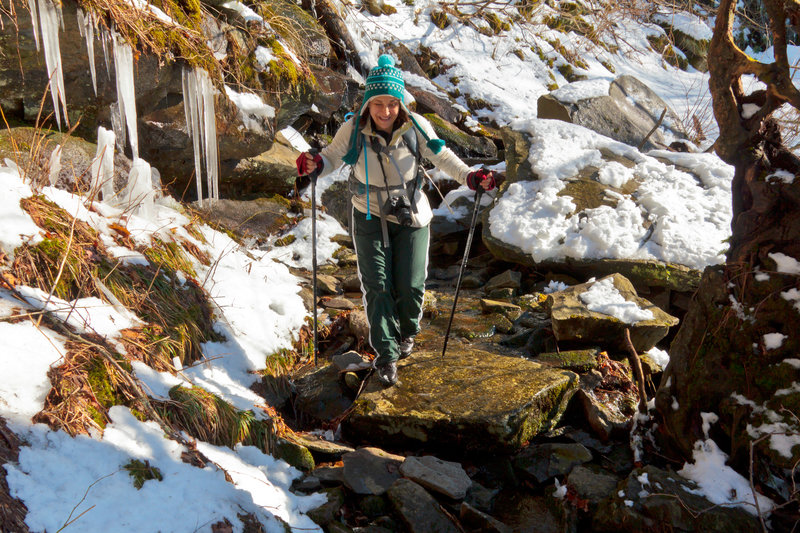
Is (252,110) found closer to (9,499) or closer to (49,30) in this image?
(49,30)

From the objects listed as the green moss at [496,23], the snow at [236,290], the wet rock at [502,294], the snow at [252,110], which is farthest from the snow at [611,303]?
the green moss at [496,23]

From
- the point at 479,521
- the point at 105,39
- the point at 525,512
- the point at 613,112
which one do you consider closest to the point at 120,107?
the point at 105,39

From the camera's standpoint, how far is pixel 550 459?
10.5 ft

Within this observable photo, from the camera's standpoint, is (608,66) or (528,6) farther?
(608,66)

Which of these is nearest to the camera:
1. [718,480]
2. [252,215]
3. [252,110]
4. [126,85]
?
[718,480]

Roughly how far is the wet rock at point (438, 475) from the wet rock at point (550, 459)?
398mm

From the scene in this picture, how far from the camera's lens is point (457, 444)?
3.38 m

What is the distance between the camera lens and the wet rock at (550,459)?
3137 millimetres

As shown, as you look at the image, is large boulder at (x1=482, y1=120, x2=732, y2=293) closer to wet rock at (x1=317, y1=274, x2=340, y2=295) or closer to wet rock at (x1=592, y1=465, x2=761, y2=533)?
wet rock at (x1=317, y1=274, x2=340, y2=295)

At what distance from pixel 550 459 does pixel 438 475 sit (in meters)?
0.73

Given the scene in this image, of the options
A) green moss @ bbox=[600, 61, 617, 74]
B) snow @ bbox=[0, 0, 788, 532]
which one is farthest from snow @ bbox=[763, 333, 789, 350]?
green moss @ bbox=[600, 61, 617, 74]

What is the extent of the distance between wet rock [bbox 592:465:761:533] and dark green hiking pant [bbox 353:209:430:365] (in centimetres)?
179

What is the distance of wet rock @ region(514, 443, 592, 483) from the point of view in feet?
10.3

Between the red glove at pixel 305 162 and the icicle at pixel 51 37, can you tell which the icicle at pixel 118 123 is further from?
the red glove at pixel 305 162
